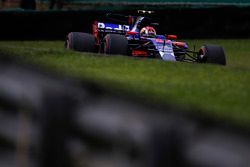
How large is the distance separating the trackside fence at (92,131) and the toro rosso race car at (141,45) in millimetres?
10054

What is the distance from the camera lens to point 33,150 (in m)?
3.64

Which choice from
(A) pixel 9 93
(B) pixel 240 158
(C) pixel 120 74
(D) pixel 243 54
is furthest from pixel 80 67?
(D) pixel 243 54

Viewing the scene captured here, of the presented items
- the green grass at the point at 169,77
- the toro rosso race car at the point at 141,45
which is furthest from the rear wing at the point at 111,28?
the green grass at the point at 169,77

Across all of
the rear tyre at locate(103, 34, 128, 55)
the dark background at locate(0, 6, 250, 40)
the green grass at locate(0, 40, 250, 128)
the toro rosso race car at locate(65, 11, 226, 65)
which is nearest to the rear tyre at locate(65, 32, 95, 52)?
the toro rosso race car at locate(65, 11, 226, 65)

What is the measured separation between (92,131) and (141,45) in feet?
38.1

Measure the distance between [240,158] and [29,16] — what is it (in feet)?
62.5

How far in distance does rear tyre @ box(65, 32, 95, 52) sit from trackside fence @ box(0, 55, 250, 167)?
10738 mm

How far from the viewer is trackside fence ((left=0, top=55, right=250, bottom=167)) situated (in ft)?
8.39

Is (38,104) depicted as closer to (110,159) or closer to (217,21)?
(110,159)

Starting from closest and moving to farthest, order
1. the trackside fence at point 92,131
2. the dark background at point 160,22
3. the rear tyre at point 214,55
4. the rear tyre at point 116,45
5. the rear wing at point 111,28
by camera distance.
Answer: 1. the trackside fence at point 92,131
2. the rear tyre at point 116,45
3. the rear tyre at point 214,55
4. the rear wing at point 111,28
5. the dark background at point 160,22

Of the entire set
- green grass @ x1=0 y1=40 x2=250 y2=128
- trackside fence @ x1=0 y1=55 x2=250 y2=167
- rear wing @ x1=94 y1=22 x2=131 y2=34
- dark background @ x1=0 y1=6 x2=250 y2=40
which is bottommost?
dark background @ x1=0 y1=6 x2=250 y2=40

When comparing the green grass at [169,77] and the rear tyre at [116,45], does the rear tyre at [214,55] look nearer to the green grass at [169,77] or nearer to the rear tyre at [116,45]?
the rear tyre at [116,45]

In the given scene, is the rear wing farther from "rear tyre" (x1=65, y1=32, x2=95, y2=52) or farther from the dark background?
the dark background

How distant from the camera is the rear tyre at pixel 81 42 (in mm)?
14742
